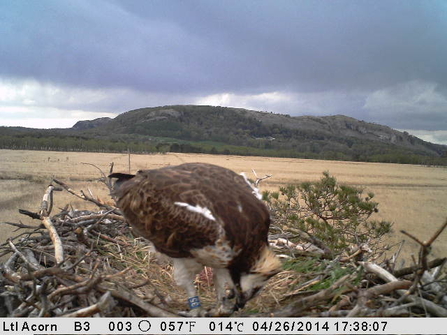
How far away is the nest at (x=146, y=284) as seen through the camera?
98.4 inches

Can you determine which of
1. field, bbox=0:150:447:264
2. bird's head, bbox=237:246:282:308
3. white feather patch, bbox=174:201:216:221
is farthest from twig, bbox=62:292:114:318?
field, bbox=0:150:447:264

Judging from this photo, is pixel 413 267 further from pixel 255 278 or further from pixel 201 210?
pixel 201 210

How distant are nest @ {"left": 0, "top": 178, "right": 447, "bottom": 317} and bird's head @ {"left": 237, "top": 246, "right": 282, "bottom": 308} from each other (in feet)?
0.94

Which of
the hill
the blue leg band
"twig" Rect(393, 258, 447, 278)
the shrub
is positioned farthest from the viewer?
the hill

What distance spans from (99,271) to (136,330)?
128 cm

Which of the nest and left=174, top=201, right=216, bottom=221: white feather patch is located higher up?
left=174, top=201, right=216, bottom=221: white feather patch

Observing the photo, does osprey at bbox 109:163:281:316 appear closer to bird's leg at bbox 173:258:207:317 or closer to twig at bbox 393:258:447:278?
bird's leg at bbox 173:258:207:317

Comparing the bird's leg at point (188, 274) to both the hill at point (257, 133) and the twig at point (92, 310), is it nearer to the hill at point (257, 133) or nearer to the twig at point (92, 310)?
the twig at point (92, 310)

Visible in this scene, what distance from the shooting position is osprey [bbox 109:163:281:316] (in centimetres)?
254

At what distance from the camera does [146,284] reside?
120 inches

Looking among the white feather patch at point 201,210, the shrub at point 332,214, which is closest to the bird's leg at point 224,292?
the white feather patch at point 201,210

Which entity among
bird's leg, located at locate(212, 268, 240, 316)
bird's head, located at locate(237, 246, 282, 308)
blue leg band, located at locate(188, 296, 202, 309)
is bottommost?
blue leg band, located at locate(188, 296, 202, 309)

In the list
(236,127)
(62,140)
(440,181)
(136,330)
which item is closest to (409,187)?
(440,181)

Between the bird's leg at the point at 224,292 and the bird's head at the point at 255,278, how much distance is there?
3.6 inches
